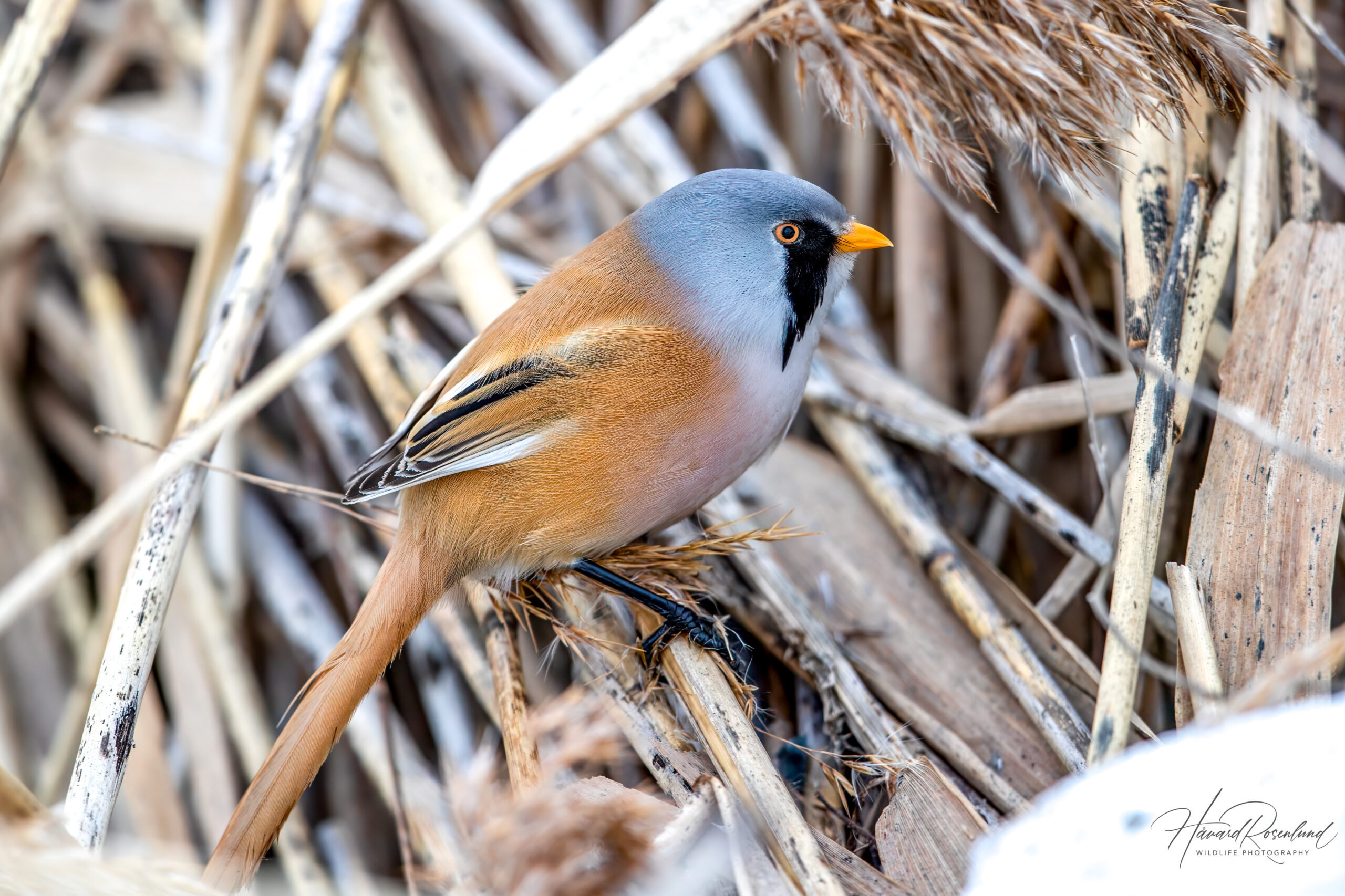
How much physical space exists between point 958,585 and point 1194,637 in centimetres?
55

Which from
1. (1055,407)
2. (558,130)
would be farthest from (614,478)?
(1055,407)

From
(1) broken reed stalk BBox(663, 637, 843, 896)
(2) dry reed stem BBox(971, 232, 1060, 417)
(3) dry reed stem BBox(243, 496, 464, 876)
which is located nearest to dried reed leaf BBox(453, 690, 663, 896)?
(1) broken reed stalk BBox(663, 637, 843, 896)

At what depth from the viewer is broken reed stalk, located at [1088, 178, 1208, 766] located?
1.37m

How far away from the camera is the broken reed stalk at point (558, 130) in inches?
67.1

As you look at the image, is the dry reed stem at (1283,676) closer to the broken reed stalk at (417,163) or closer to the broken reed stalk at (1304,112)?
the broken reed stalk at (1304,112)

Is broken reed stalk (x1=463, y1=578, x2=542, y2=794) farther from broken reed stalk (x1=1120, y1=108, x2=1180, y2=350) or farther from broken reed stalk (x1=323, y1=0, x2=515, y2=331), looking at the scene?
broken reed stalk (x1=1120, y1=108, x2=1180, y2=350)

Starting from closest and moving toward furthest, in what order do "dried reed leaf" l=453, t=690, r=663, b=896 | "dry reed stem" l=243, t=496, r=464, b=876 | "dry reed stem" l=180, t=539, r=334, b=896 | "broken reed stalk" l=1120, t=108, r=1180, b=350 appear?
"dried reed leaf" l=453, t=690, r=663, b=896, "broken reed stalk" l=1120, t=108, r=1180, b=350, "dry reed stem" l=243, t=496, r=464, b=876, "dry reed stem" l=180, t=539, r=334, b=896

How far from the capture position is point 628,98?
5.99 feet

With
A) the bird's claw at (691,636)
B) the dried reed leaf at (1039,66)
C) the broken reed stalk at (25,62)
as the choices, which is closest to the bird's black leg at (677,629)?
the bird's claw at (691,636)

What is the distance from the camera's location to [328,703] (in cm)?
168

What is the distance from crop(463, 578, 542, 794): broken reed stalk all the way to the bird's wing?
0.85 feet

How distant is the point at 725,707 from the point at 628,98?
1102mm

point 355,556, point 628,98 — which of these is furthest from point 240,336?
point 628,98

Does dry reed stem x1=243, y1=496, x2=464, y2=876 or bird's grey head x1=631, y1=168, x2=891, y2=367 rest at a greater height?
bird's grey head x1=631, y1=168, x2=891, y2=367
